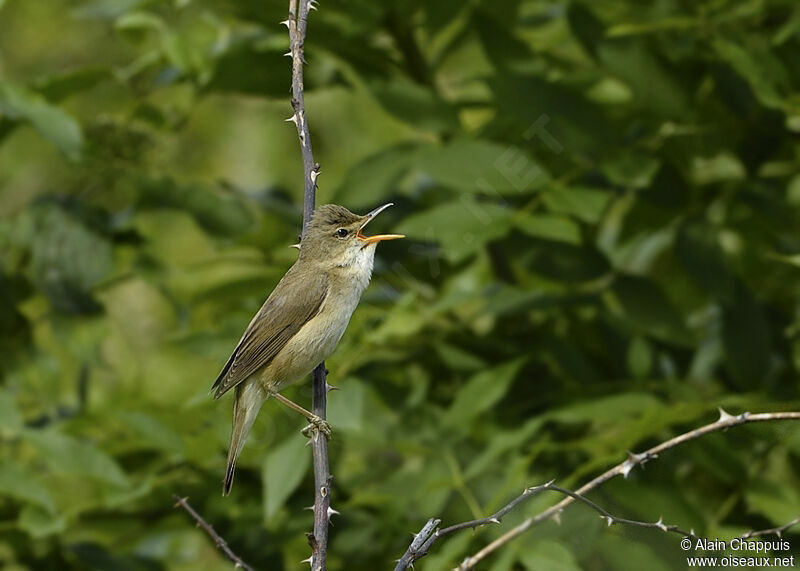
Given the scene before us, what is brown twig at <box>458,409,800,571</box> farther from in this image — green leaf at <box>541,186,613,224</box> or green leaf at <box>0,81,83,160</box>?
green leaf at <box>0,81,83,160</box>

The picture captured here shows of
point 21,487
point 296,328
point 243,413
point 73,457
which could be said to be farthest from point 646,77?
point 21,487

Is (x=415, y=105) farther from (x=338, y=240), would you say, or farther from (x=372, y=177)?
(x=338, y=240)

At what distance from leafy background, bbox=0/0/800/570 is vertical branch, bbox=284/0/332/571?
0.88m

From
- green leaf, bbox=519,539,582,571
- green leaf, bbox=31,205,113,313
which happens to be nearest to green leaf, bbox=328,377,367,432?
green leaf, bbox=519,539,582,571

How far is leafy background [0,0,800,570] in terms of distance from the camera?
13.0 ft

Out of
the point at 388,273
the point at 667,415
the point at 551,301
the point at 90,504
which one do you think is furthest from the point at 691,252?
the point at 90,504

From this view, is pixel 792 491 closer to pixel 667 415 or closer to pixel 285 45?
pixel 667 415

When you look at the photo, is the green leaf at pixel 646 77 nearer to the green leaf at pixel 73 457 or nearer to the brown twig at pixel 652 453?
the brown twig at pixel 652 453

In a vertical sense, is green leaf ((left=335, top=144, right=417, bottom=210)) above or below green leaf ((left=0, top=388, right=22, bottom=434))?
above

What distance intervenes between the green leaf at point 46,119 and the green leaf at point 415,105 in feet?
3.90

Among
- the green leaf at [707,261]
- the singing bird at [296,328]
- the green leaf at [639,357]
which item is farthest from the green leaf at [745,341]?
the singing bird at [296,328]

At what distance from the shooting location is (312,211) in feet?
9.84

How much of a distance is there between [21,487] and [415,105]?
2085mm

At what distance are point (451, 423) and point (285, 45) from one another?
1626 millimetres
